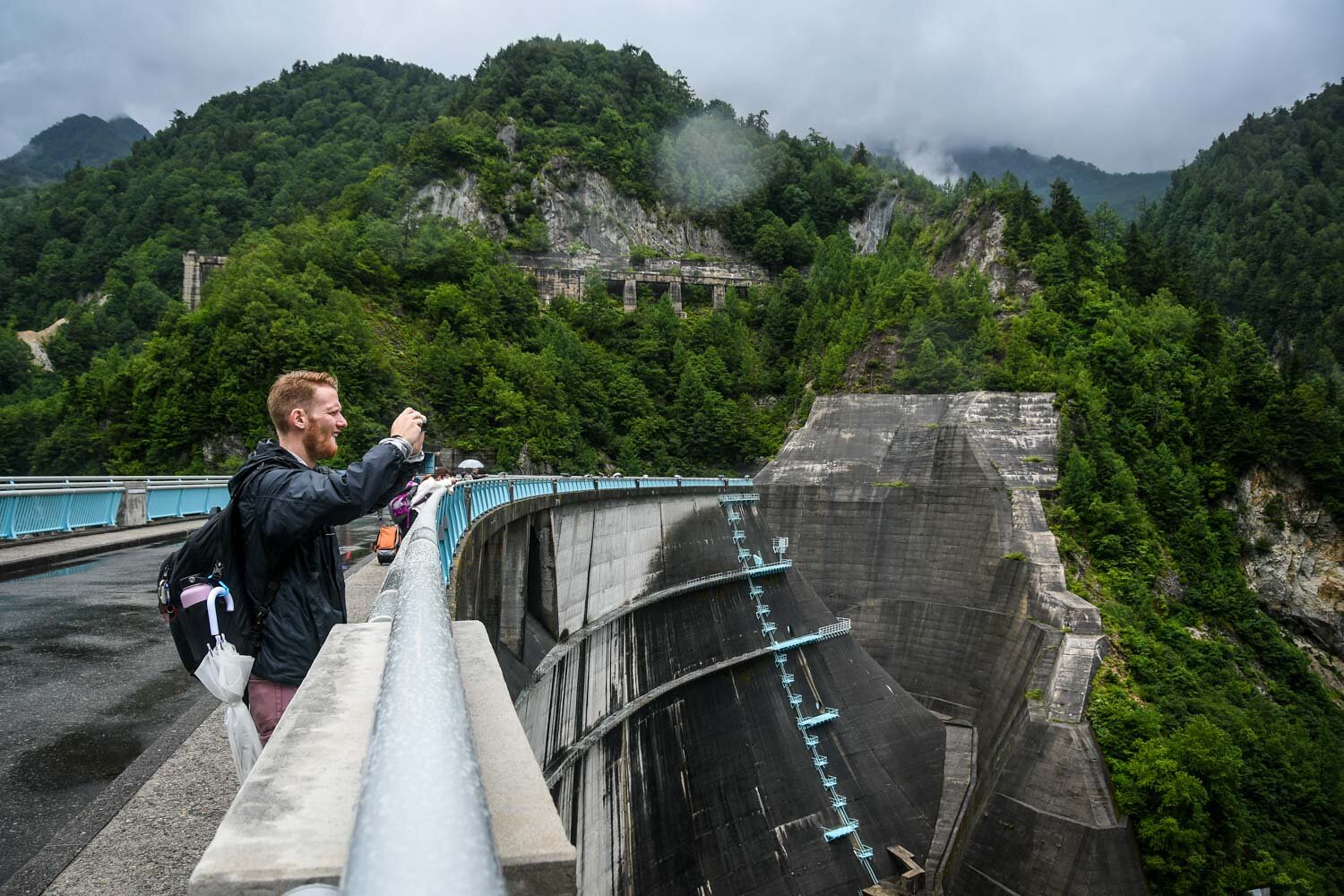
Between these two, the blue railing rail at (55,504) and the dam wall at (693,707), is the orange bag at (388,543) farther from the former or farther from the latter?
the blue railing rail at (55,504)

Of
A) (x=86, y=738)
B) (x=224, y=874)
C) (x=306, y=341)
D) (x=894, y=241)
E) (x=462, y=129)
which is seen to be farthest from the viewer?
(x=462, y=129)

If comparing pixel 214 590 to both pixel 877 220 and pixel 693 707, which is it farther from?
pixel 877 220

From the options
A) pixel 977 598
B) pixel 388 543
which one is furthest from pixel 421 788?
pixel 977 598

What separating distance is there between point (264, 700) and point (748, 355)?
192 ft

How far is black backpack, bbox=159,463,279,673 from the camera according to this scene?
117 inches

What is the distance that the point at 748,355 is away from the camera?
198ft

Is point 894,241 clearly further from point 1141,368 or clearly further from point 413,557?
point 413,557

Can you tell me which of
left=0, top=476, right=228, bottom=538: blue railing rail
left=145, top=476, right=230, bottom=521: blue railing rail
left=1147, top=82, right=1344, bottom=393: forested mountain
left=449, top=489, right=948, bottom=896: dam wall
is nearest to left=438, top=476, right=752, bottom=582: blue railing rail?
left=449, top=489, right=948, bottom=896: dam wall

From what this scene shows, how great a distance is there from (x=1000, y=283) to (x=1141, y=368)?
416 inches

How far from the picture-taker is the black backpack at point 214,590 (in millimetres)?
2969

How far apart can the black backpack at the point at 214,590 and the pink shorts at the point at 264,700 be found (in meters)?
0.13

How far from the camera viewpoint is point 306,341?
40906 millimetres

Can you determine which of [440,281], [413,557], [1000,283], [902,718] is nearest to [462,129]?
[440,281]

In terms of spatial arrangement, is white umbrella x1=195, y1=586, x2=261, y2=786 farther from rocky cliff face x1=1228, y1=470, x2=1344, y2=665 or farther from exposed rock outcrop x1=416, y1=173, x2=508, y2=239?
exposed rock outcrop x1=416, y1=173, x2=508, y2=239
